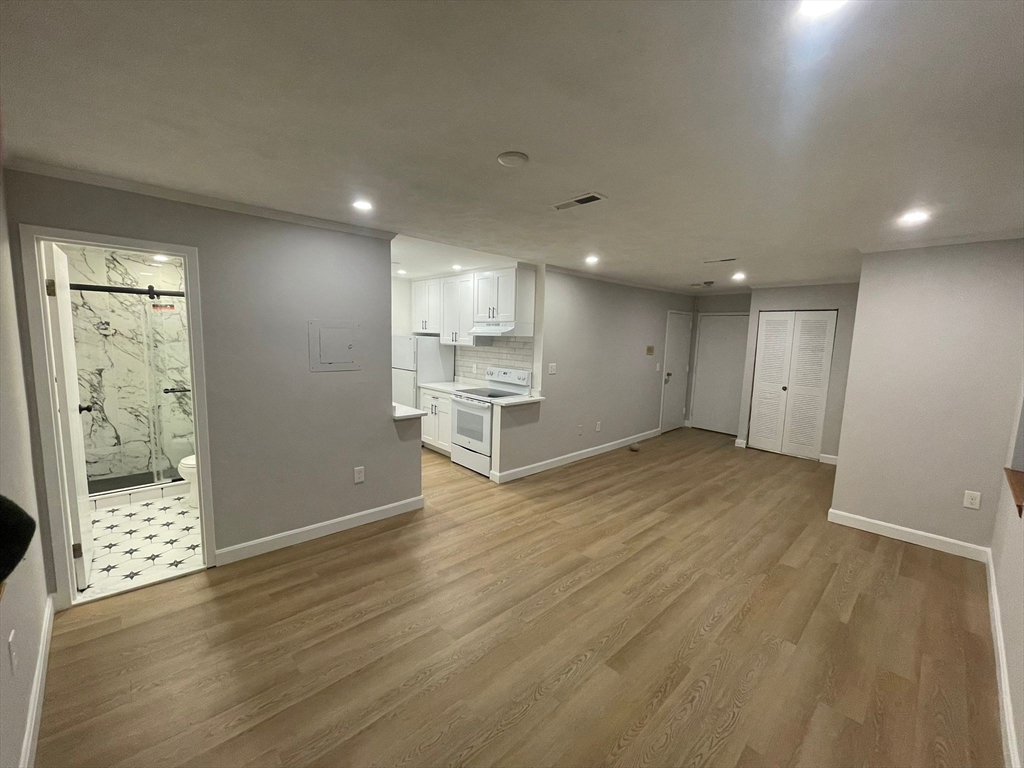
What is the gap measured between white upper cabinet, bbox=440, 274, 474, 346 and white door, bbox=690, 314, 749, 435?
13.9 ft

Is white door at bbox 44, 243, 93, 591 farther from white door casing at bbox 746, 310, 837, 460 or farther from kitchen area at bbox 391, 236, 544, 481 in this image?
white door casing at bbox 746, 310, 837, 460

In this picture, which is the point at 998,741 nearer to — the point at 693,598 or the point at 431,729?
the point at 693,598

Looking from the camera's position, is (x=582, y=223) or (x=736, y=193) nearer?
(x=736, y=193)

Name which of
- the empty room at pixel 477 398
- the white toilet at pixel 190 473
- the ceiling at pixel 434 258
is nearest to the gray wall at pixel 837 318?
the empty room at pixel 477 398

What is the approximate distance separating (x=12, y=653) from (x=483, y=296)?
4.33 m

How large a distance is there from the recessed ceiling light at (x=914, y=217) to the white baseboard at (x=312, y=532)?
4.07 metres

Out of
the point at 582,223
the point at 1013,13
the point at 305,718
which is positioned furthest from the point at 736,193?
the point at 305,718

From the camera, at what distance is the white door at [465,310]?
5207mm

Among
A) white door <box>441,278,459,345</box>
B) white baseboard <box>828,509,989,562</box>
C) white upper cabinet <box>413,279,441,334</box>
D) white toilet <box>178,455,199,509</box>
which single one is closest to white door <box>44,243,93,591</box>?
white toilet <box>178,455,199,509</box>

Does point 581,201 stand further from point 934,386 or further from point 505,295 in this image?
point 934,386

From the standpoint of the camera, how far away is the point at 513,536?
327cm

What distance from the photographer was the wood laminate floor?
1.62 m

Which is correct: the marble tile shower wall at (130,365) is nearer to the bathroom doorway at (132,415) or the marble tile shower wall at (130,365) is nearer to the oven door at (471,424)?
the bathroom doorway at (132,415)

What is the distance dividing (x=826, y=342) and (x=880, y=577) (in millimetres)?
3424
